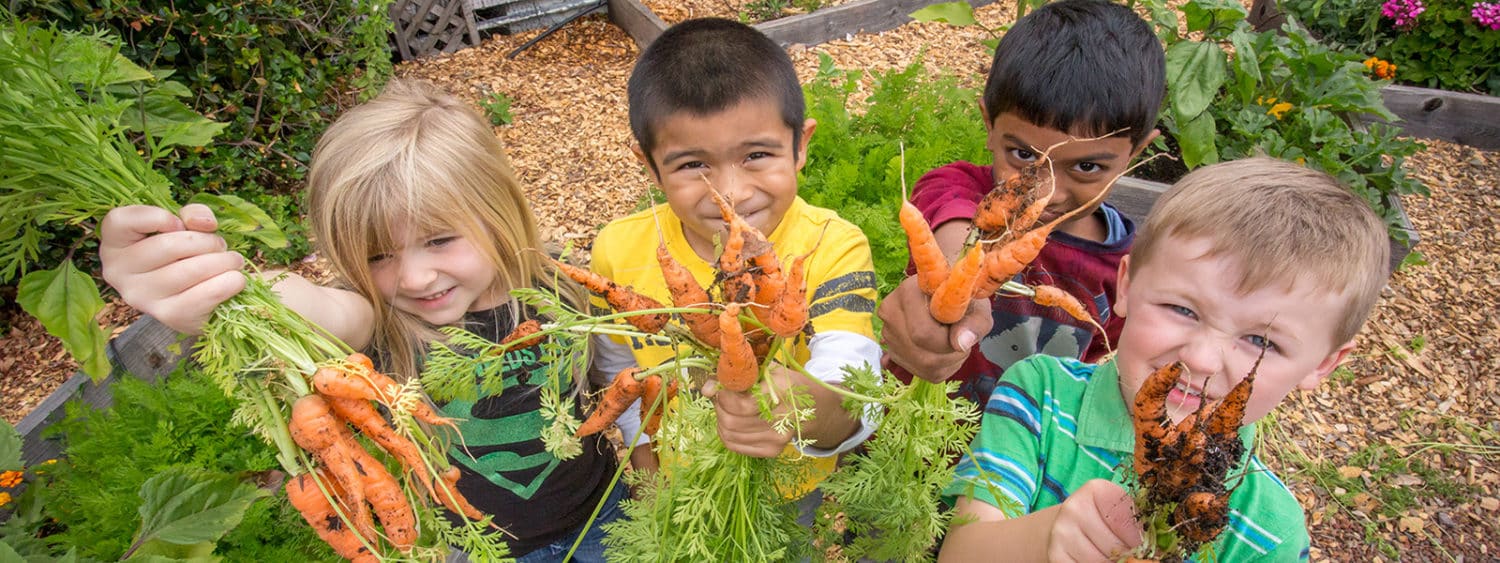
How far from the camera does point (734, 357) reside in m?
1.39

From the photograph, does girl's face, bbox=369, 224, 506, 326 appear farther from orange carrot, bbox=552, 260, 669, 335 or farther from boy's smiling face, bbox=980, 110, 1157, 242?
boy's smiling face, bbox=980, 110, 1157, 242

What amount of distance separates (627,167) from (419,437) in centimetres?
391

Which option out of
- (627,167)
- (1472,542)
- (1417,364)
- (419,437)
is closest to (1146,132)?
(419,437)

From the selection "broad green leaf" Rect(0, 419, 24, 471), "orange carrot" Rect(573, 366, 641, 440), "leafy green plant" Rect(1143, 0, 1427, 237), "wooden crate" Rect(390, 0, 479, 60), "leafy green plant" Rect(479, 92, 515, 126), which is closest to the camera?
"orange carrot" Rect(573, 366, 641, 440)

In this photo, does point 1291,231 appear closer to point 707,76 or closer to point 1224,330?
point 1224,330

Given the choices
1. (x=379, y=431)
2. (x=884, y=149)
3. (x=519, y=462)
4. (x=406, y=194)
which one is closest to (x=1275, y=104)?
(x=884, y=149)

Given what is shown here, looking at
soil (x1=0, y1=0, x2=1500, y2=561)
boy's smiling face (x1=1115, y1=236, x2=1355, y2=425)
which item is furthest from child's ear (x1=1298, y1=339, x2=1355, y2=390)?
soil (x1=0, y1=0, x2=1500, y2=561)

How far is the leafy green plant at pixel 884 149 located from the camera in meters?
3.53

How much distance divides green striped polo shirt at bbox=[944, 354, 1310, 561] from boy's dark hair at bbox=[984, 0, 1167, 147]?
0.81 meters

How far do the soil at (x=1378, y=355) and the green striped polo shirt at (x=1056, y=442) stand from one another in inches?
43.0

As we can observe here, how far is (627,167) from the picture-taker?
5586 millimetres

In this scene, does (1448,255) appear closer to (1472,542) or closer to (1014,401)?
(1472,542)

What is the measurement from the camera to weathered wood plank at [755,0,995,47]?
636 cm

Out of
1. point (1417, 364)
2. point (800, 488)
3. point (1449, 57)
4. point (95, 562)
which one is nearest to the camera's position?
point (800, 488)
